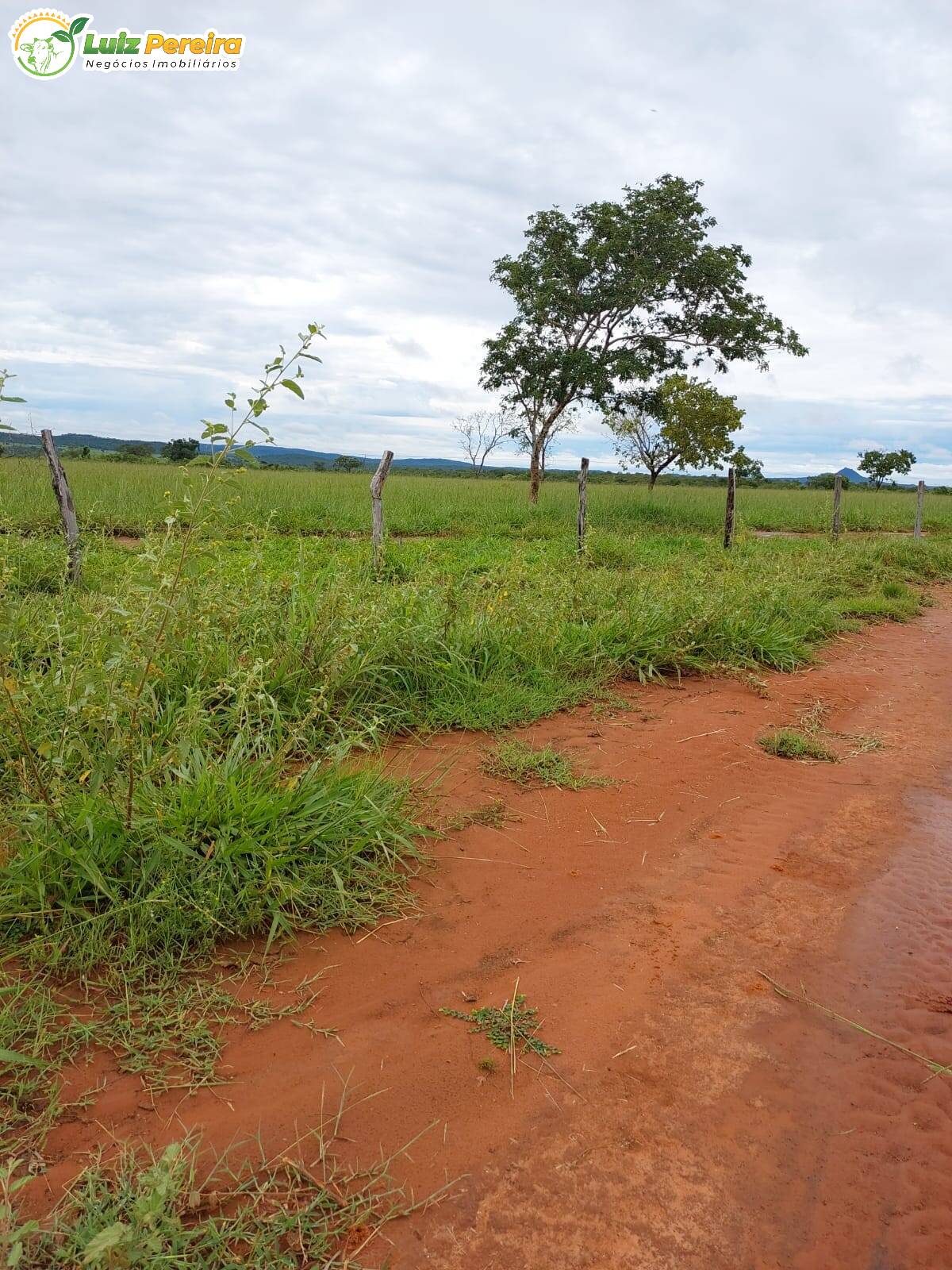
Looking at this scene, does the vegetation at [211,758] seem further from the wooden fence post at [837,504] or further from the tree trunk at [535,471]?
the tree trunk at [535,471]

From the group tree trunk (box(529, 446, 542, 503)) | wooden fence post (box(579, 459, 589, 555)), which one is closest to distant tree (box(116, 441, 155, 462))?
tree trunk (box(529, 446, 542, 503))

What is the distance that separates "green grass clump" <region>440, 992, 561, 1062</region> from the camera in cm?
223

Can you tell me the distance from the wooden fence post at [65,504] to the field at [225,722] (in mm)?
236

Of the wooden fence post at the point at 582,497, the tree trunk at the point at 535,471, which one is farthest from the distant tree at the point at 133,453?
the wooden fence post at the point at 582,497

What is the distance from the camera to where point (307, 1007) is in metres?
2.35

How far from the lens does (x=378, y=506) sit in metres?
7.97

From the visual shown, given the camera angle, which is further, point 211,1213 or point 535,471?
point 535,471

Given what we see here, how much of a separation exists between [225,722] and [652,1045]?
8.05 feet

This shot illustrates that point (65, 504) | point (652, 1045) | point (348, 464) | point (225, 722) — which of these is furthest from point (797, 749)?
point (348, 464)

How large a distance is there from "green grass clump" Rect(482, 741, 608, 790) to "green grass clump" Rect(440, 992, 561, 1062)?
1572mm

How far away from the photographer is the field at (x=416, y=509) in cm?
1196

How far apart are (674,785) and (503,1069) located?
82.9 inches

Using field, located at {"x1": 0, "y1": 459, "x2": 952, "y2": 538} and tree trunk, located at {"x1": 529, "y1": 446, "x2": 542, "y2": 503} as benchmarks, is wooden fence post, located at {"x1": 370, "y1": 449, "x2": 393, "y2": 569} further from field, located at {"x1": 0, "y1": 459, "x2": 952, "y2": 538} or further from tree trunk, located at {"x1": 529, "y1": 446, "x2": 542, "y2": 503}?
tree trunk, located at {"x1": 529, "y1": 446, "x2": 542, "y2": 503}

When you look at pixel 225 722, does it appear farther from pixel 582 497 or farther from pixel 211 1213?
pixel 582 497
